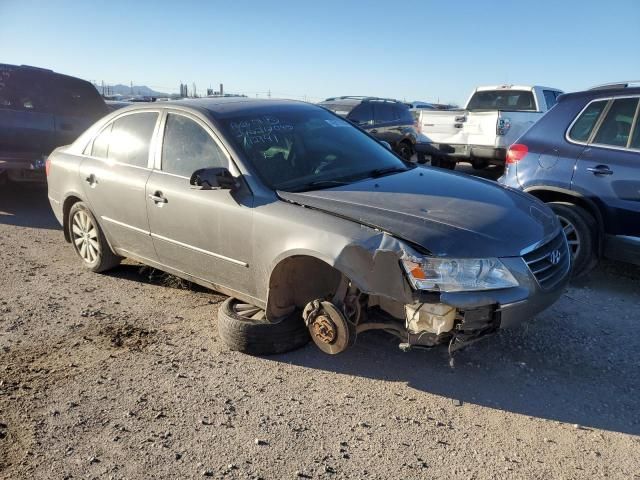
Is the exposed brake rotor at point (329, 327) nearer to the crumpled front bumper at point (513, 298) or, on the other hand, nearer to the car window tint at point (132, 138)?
the crumpled front bumper at point (513, 298)

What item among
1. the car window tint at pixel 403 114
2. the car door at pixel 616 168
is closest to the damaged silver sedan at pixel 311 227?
the car door at pixel 616 168

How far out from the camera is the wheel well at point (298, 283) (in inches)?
140

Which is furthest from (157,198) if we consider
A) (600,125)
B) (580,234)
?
(600,125)

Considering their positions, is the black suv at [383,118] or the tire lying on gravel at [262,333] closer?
the tire lying on gravel at [262,333]

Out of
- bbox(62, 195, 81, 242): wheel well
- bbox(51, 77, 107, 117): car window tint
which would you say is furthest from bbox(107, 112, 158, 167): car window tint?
bbox(51, 77, 107, 117): car window tint

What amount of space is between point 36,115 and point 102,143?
3.94 m

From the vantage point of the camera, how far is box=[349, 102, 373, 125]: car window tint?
12016 mm

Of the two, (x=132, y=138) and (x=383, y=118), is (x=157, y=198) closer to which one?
(x=132, y=138)

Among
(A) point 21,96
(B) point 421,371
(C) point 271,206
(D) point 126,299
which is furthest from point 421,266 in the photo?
(A) point 21,96

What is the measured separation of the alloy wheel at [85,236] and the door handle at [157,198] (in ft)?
3.87

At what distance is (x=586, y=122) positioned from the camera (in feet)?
16.2

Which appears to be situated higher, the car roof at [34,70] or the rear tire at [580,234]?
the car roof at [34,70]

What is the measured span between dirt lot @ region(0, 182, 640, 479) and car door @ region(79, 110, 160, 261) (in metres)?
0.64

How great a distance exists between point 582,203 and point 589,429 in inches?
98.8
